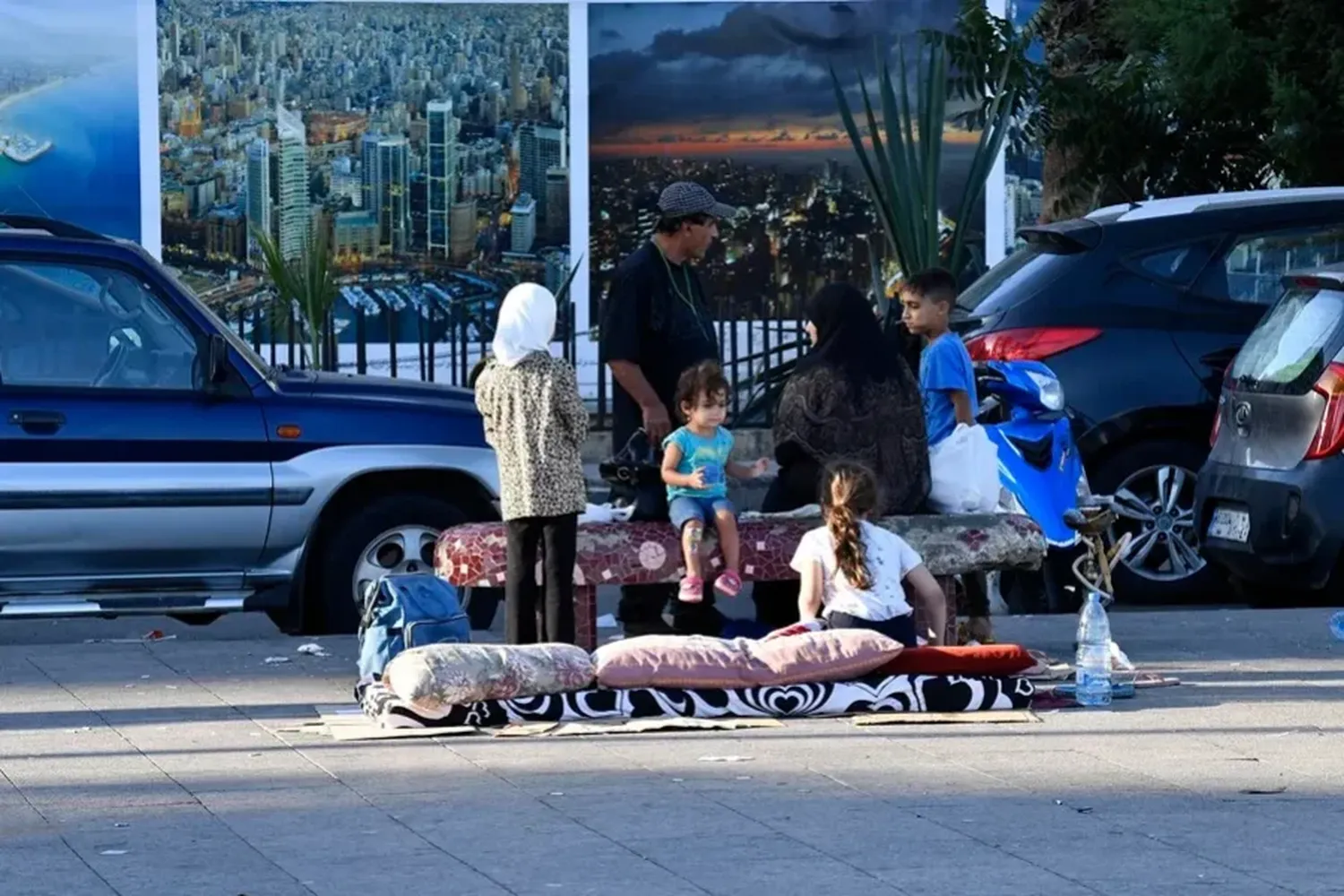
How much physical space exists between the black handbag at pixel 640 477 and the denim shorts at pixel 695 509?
0.22 m

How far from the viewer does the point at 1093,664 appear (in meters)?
9.29

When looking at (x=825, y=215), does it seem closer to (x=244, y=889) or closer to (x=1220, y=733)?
(x=1220, y=733)

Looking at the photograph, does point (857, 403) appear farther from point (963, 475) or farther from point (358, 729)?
point (358, 729)

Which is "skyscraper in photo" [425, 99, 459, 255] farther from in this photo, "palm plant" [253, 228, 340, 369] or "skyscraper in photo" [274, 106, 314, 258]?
"palm plant" [253, 228, 340, 369]

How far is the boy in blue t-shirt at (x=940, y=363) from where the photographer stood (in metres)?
10.6

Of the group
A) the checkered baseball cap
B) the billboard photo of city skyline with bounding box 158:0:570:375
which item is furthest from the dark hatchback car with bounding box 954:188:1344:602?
the billboard photo of city skyline with bounding box 158:0:570:375

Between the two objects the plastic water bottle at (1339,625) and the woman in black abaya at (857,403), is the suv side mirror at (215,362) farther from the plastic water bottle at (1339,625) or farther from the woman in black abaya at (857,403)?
the plastic water bottle at (1339,625)

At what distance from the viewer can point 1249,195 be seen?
1280cm

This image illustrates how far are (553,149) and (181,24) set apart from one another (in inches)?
108

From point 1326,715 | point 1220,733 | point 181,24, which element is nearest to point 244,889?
point 1220,733

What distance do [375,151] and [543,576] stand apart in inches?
395

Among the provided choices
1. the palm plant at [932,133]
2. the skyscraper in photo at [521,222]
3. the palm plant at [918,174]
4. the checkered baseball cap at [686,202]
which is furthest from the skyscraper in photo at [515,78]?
the checkered baseball cap at [686,202]

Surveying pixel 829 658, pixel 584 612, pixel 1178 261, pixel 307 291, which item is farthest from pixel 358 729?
pixel 307 291

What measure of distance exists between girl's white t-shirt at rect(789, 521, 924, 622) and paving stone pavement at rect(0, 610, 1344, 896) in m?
0.51
